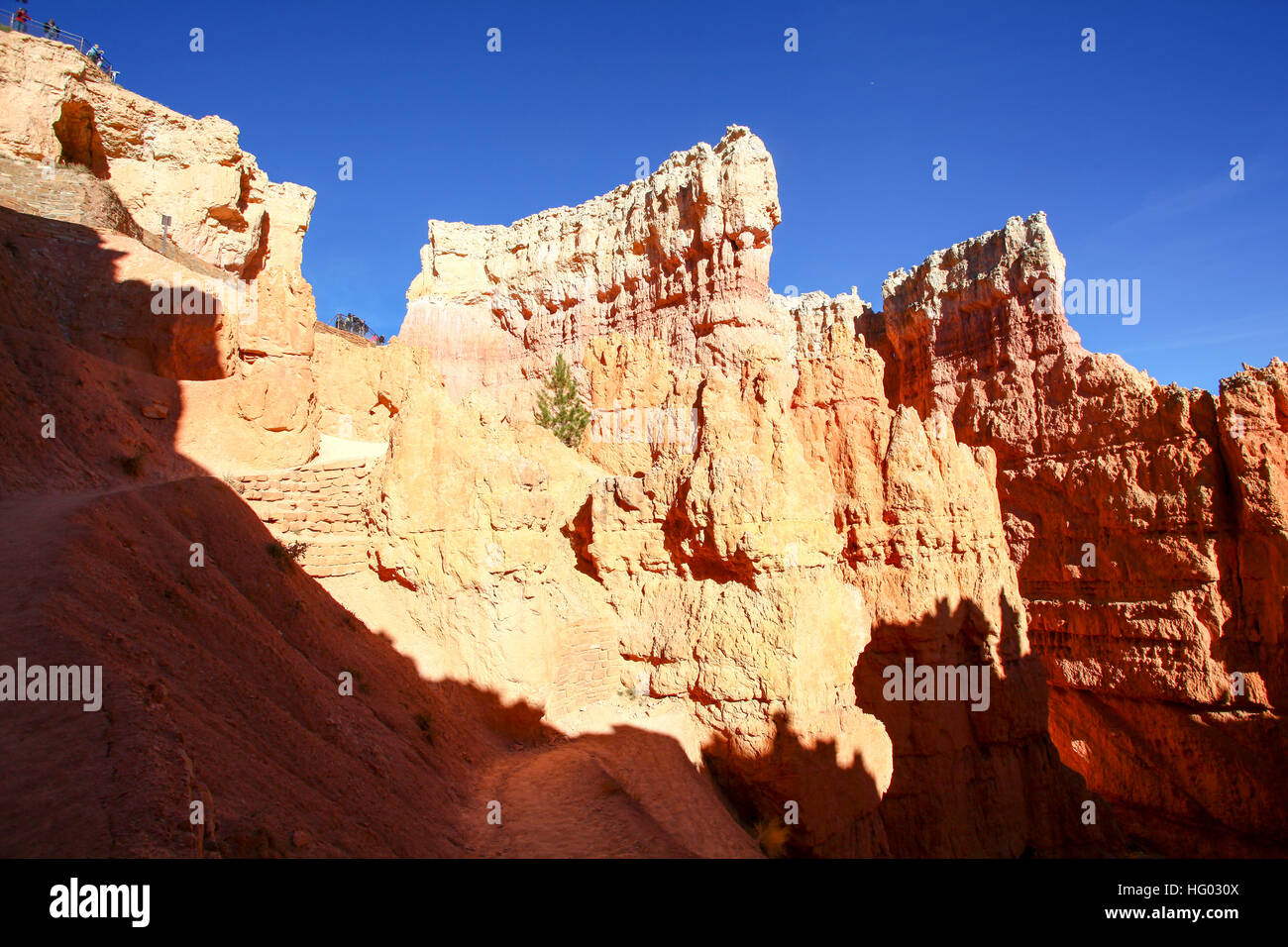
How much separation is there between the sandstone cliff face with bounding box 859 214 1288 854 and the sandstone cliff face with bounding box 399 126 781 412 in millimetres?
13631

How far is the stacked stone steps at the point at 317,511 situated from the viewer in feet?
31.8

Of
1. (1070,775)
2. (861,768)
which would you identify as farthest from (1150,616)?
(861,768)

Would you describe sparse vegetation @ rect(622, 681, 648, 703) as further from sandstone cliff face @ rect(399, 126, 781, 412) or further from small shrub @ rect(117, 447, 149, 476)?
sandstone cliff face @ rect(399, 126, 781, 412)

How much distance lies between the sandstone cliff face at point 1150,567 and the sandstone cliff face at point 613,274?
13.6 meters

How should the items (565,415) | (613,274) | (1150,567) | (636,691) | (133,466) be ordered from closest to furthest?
(133,466)
(636,691)
(1150,567)
(565,415)
(613,274)

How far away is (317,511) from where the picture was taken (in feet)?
Result: 33.0

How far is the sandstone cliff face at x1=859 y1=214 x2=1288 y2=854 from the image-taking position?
17.0 metres

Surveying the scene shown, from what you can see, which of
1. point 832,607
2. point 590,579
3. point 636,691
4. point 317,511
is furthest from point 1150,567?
point 317,511

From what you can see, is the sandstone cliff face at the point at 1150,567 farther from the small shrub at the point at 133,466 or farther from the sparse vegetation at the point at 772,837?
the small shrub at the point at 133,466

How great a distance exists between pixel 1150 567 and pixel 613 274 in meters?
29.2

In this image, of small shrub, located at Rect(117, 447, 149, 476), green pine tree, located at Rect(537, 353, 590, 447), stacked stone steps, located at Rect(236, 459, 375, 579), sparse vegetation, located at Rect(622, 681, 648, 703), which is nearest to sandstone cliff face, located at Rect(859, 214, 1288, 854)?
green pine tree, located at Rect(537, 353, 590, 447)

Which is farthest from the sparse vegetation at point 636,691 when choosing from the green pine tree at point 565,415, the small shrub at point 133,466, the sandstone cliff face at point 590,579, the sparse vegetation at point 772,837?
the green pine tree at point 565,415

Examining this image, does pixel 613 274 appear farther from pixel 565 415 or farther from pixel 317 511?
pixel 317 511
